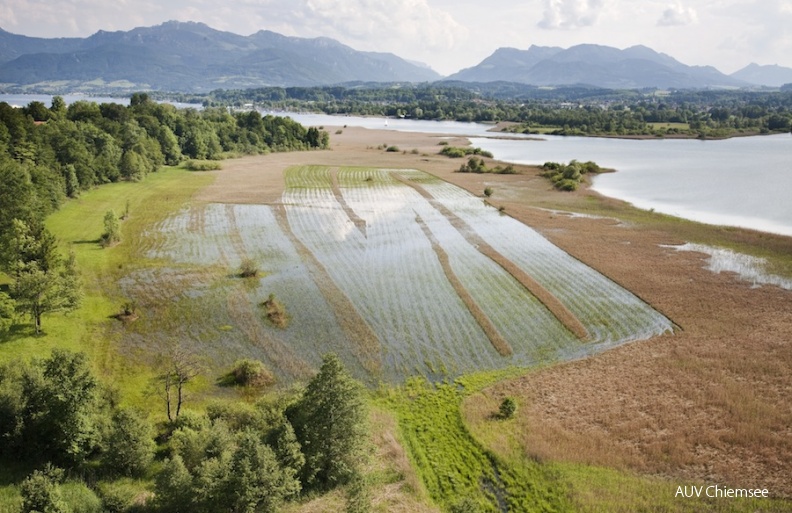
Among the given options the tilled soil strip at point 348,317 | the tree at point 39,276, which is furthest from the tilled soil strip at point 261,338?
the tree at point 39,276

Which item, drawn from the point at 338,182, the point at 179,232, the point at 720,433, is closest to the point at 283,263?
the point at 179,232

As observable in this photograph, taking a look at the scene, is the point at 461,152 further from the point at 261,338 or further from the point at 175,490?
the point at 175,490

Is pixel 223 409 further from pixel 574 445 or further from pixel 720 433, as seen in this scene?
pixel 720 433

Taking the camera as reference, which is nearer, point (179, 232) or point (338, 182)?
point (179, 232)

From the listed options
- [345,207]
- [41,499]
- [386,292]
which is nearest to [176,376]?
[41,499]

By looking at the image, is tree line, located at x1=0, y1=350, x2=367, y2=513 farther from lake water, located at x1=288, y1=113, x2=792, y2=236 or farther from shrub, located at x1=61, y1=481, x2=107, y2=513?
lake water, located at x1=288, y1=113, x2=792, y2=236

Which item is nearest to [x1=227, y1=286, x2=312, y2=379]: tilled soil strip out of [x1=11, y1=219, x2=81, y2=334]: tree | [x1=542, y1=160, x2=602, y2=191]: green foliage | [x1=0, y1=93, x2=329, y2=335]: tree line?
[x1=11, y1=219, x2=81, y2=334]: tree

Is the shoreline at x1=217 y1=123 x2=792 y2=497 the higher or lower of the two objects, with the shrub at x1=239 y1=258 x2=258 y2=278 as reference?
lower
